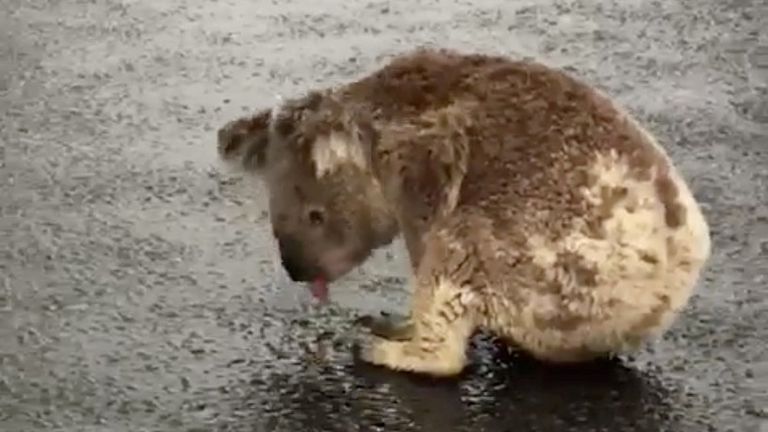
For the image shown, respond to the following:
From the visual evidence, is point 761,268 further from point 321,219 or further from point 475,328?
point 321,219

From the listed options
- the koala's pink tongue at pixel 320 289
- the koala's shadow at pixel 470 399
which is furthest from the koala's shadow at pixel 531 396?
the koala's pink tongue at pixel 320 289

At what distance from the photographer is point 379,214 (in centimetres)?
275

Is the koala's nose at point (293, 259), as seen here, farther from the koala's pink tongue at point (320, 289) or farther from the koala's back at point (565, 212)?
the koala's back at point (565, 212)

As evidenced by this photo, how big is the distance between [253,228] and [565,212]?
35.2 inches

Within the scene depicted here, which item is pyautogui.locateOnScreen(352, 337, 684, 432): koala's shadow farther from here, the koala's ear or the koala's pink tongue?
the koala's ear

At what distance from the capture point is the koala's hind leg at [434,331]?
105 inches

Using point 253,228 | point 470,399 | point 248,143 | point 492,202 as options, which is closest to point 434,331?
point 470,399

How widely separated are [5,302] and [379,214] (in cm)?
75

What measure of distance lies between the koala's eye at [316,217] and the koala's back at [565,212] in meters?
0.19

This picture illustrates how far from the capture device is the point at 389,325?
2900 mm

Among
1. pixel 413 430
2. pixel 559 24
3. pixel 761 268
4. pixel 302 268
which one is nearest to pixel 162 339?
pixel 302 268

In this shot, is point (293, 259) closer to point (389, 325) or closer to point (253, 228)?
point (389, 325)

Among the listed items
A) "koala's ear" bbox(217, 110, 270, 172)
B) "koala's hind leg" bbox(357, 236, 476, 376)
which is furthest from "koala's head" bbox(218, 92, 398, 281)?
"koala's hind leg" bbox(357, 236, 476, 376)

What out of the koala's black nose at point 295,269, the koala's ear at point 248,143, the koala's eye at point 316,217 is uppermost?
the koala's ear at point 248,143
